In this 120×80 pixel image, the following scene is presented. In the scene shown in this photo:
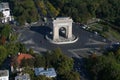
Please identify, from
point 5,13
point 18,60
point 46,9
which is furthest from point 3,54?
point 46,9

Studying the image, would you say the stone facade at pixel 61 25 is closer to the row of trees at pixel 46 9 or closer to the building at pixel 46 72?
the row of trees at pixel 46 9

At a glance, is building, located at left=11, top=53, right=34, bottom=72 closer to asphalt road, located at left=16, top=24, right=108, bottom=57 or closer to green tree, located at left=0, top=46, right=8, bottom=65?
green tree, located at left=0, top=46, right=8, bottom=65

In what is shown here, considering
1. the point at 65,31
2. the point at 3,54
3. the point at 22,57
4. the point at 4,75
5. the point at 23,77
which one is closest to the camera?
the point at 23,77

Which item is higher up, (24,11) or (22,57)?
(24,11)

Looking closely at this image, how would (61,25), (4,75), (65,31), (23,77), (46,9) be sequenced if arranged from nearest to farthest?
(23,77) → (4,75) → (61,25) → (65,31) → (46,9)

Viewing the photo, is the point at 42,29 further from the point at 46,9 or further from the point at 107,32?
the point at 107,32

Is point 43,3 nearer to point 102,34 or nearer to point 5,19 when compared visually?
point 5,19

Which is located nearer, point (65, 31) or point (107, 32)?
point (65, 31)

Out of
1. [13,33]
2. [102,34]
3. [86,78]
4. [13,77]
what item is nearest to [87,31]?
[102,34]
